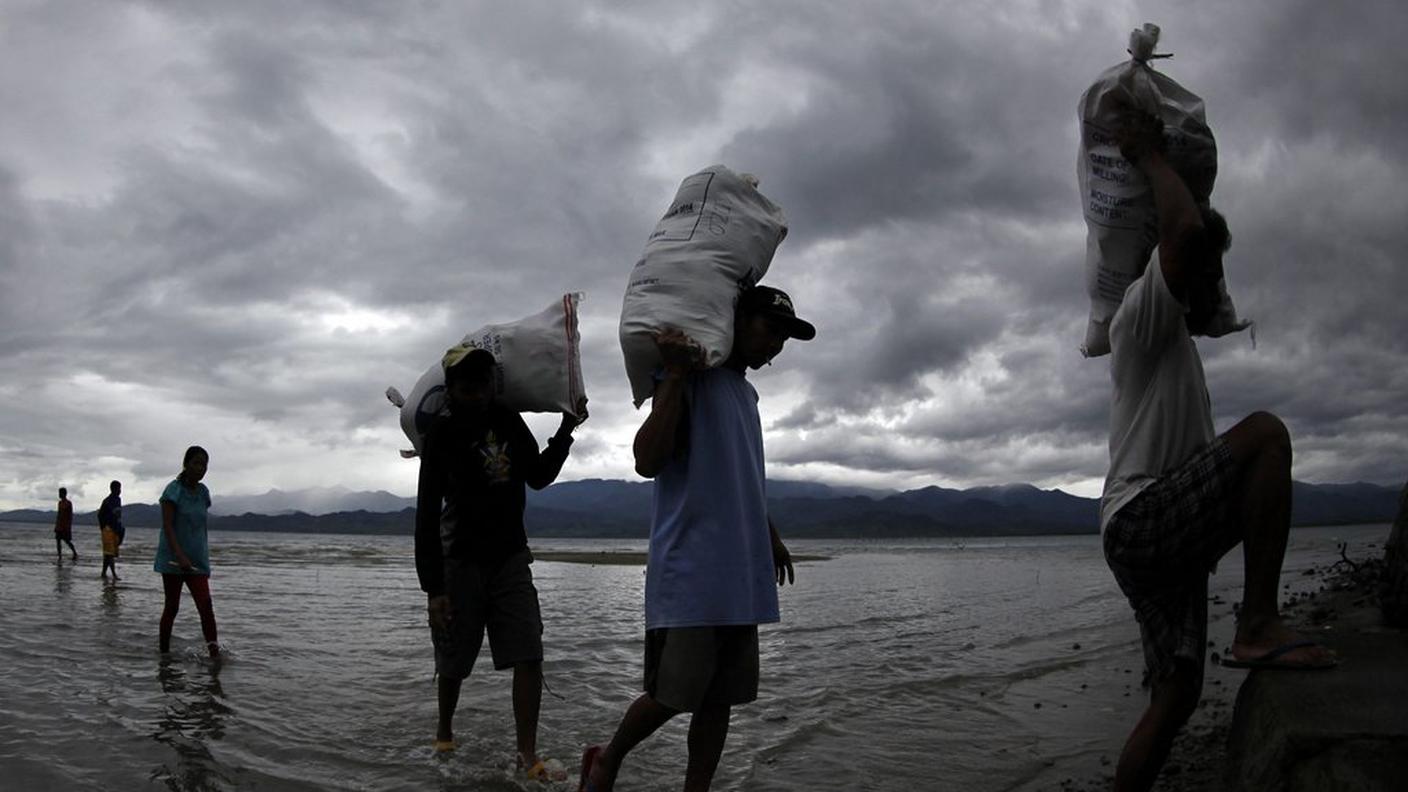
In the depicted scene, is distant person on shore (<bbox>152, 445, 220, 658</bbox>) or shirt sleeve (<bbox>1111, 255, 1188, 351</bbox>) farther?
distant person on shore (<bbox>152, 445, 220, 658</bbox>)

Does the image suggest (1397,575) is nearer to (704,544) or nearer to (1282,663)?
(1282,663)

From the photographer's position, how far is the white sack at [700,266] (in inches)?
120

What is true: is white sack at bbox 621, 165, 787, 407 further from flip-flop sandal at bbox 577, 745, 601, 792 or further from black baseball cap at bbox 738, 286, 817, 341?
flip-flop sandal at bbox 577, 745, 601, 792

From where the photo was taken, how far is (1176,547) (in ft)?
8.95

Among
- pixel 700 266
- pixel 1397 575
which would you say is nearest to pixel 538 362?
pixel 700 266

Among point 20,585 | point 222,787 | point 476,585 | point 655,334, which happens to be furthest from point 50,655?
point 20,585

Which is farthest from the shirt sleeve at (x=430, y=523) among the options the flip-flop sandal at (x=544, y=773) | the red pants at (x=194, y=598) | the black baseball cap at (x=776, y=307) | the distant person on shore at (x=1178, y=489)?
the red pants at (x=194, y=598)

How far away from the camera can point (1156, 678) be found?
2867 millimetres

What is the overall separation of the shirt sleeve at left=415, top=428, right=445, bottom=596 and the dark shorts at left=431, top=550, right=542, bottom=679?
204 mm

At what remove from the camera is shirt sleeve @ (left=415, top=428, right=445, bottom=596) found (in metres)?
4.12

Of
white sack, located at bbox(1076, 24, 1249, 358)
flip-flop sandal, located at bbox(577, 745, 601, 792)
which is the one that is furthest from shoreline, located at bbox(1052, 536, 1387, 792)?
flip-flop sandal, located at bbox(577, 745, 601, 792)

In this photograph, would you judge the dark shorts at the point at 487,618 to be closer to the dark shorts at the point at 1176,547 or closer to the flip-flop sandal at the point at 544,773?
the flip-flop sandal at the point at 544,773

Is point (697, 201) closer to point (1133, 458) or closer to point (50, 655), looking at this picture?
point (1133, 458)

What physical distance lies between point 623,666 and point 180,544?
13.4ft
